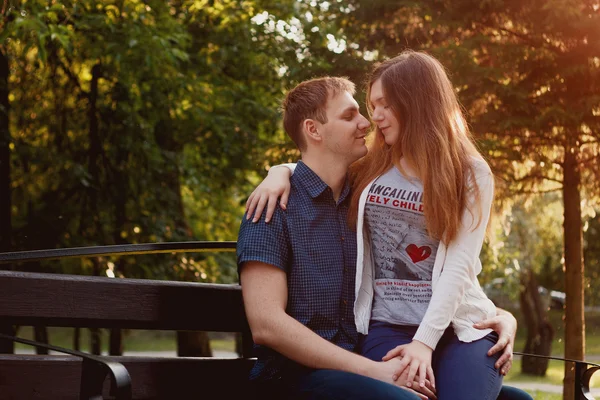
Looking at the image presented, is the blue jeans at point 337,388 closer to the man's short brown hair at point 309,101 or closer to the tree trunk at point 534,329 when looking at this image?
the man's short brown hair at point 309,101

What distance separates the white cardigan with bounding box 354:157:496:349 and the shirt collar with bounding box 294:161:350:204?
17 centimetres

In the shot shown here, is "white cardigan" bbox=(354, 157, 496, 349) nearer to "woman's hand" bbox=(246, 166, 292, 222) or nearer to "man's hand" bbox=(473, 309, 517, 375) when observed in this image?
"man's hand" bbox=(473, 309, 517, 375)

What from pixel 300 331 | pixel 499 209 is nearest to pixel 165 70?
pixel 499 209

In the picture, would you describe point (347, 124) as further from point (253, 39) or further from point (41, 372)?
point (253, 39)

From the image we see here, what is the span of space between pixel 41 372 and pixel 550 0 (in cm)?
503

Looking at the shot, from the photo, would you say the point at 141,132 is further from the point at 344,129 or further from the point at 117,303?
the point at 117,303

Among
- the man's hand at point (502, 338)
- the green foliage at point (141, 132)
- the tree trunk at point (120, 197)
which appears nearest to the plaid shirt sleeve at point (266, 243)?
the man's hand at point (502, 338)

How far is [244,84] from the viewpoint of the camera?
1000 centimetres

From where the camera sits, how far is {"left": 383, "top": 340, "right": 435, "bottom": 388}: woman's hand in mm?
2873

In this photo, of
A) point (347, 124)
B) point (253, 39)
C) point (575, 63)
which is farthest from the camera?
point (253, 39)

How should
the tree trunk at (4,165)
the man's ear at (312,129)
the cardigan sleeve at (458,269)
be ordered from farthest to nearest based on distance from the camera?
the tree trunk at (4,165)
the man's ear at (312,129)
the cardigan sleeve at (458,269)

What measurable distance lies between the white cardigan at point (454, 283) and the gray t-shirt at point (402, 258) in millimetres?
44

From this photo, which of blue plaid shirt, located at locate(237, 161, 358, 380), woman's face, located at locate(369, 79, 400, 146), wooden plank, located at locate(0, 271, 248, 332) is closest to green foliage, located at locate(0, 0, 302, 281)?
wooden plank, located at locate(0, 271, 248, 332)

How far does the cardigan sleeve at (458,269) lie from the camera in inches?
116
